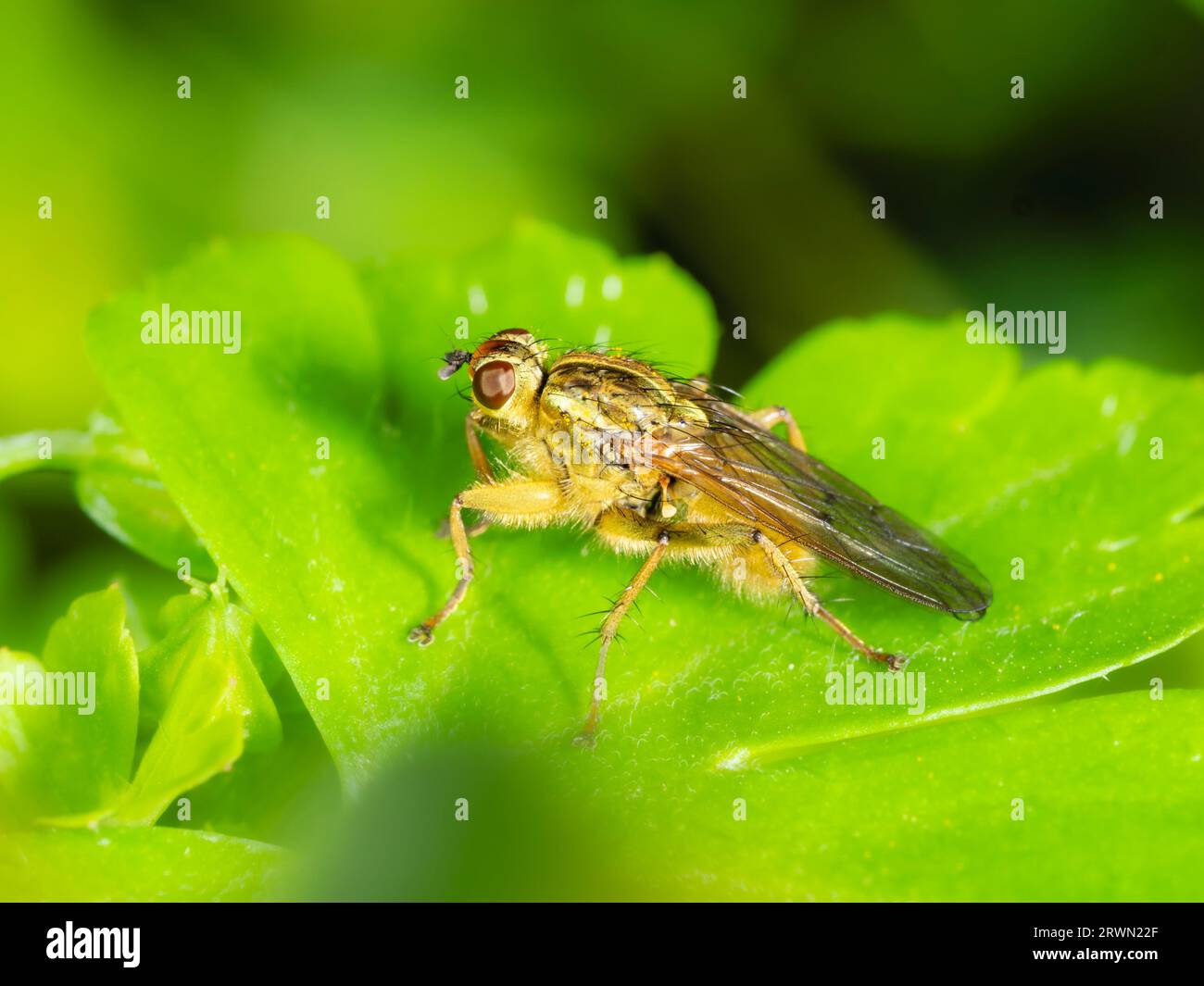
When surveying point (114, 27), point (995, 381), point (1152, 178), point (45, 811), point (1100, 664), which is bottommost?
point (45, 811)

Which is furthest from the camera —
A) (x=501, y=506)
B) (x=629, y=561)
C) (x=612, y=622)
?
(x=629, y=561)

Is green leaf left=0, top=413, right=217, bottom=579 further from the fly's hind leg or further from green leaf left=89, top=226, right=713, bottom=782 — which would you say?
the fly's hind leg

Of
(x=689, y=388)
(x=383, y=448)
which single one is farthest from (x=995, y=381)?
(x=383, y=448)

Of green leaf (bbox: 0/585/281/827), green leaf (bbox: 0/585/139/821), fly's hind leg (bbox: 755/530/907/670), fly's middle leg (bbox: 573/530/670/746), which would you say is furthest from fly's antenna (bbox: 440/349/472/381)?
green leaf (bbox: 0/585/139/821)

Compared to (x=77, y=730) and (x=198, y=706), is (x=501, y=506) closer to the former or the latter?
(x=198, y=706)

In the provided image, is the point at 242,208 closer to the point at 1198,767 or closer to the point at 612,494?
the point at 612,494

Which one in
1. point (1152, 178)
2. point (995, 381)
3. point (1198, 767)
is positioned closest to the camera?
point (1198, 767)

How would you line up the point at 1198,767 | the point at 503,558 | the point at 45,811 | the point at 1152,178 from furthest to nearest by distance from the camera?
the point at 1152,178
the point at 503,558
the point at 1198,767
the point at 45,811

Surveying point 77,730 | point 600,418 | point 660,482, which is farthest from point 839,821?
point 77,730
